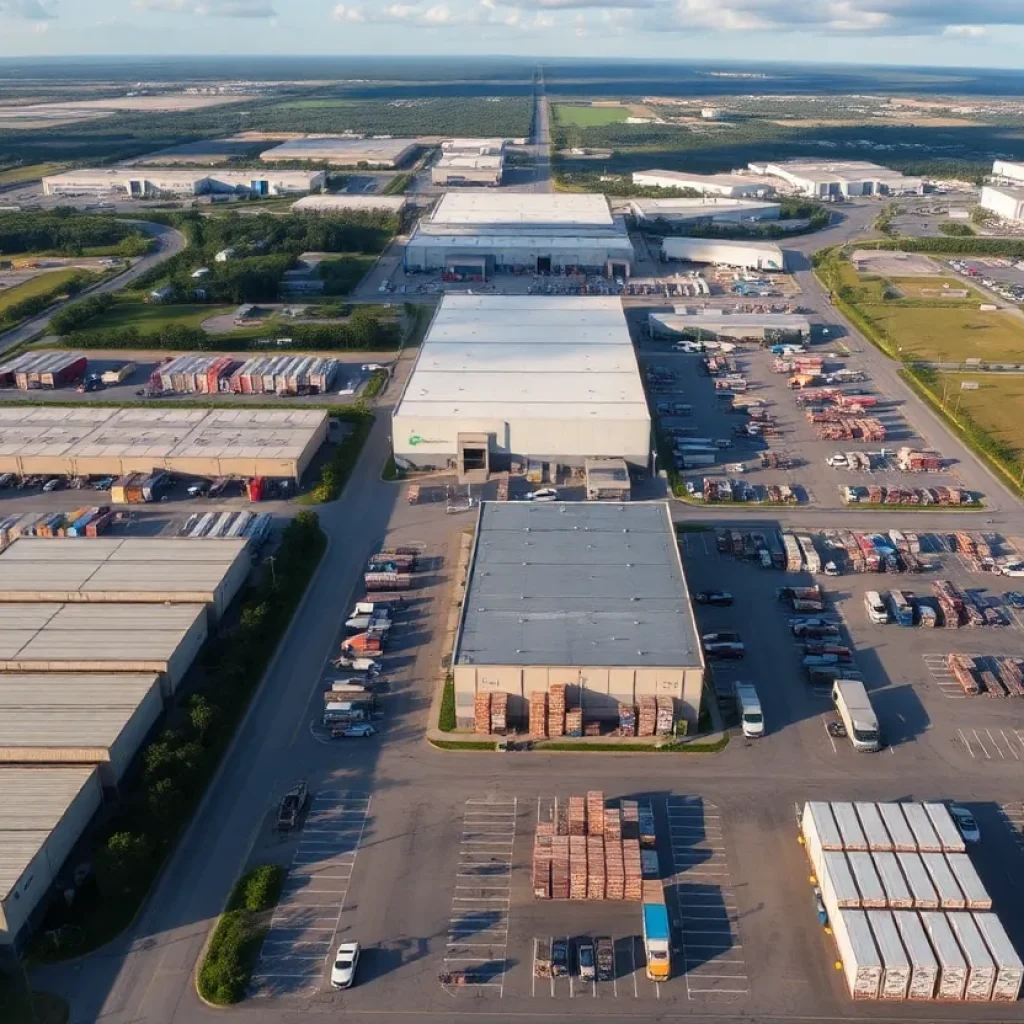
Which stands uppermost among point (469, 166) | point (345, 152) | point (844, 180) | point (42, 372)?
point (844, 180)

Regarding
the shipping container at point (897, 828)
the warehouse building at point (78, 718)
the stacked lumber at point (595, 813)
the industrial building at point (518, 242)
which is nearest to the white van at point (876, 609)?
the shipping container at point (897, 828)

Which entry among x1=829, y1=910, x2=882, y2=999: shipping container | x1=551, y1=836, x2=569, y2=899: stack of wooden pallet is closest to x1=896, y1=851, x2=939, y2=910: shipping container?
x1=829, y1=910, x2=882, y2=999: shipping container

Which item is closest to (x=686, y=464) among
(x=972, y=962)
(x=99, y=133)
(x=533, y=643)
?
(x=533, y=643)

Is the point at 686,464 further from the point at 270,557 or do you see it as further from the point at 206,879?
the point at 206,879

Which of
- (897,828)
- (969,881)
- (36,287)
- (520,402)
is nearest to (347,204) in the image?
(36,287)

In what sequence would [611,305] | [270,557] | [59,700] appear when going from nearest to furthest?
[59,700] → [270,557] → [611,305]

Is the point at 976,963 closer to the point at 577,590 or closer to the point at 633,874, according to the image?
the point at 633,874
